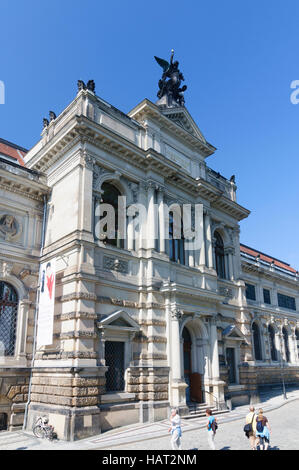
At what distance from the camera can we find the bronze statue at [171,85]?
29141 mm

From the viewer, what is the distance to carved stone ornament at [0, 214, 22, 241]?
67.3ft

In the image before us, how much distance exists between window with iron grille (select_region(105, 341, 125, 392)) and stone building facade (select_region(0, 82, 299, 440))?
5 cm

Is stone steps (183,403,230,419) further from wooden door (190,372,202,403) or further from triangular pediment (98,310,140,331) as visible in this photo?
triangular pediment (98,310,140,331)

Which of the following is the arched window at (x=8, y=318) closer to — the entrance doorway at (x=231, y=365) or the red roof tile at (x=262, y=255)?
the entrance doorway at (x=231, y=365)

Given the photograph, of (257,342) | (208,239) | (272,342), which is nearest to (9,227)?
(208,239)

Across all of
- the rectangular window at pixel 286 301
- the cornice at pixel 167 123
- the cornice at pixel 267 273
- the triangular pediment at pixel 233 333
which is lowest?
the triangular pediment at pixel 233 333

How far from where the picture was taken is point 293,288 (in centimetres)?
4453

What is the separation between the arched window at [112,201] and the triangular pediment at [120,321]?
398cm

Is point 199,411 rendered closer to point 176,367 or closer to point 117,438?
point 176,367

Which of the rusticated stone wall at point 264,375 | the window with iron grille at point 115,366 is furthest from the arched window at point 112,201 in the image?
the rusticated stone wall at point 264,375

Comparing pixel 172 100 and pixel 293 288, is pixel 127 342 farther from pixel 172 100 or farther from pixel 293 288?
pixel 293 288

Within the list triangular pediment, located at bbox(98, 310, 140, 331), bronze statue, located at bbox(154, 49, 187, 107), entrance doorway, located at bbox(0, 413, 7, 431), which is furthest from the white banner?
bronze statue, located at bbox(154, 49, 187, 107)

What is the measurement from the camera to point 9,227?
2081 centimetres
